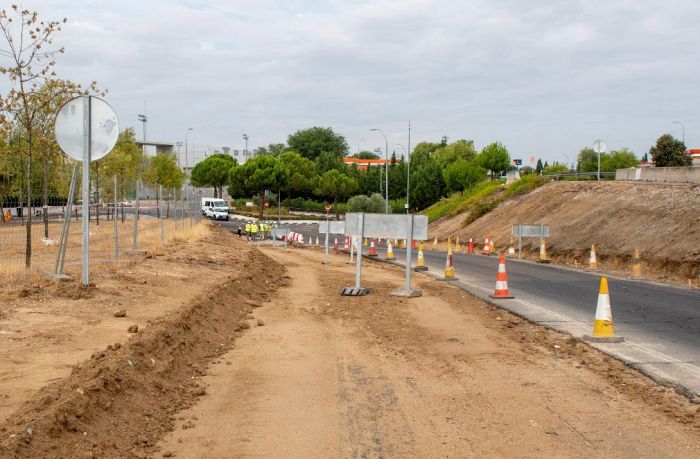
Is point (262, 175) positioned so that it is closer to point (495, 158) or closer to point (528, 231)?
point (495, 158)

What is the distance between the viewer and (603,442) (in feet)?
18.4

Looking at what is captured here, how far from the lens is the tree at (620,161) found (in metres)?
81.0

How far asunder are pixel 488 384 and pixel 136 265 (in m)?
9.83

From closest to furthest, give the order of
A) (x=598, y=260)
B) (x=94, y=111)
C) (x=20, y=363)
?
(x=20, y=363), (x=94, y=111), (x=598, y=260)

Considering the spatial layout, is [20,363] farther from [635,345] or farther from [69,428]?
[635,345]

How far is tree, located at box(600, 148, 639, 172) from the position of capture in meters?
81.0

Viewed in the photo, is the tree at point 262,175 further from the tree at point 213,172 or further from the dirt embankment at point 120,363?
the dirt embankment at point 120,363

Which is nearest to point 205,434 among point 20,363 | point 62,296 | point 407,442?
point 407,442

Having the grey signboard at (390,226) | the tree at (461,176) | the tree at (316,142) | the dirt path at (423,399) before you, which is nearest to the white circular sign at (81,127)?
the dirt path at (423,399)

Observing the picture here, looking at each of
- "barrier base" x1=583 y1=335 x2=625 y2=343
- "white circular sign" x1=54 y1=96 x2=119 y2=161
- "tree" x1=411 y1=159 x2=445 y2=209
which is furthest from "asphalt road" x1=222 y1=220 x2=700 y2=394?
"tree" x1=411 y1=159 x2=445 y2=209

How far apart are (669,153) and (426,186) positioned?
31526 mm

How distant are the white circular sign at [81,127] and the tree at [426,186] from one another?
249 feet

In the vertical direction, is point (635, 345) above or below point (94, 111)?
below

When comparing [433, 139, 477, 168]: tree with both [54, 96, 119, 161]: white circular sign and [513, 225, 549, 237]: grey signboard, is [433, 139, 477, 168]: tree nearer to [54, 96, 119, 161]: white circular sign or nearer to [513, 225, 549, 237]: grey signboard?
[513, 225, 549, 237]: grey signboard
